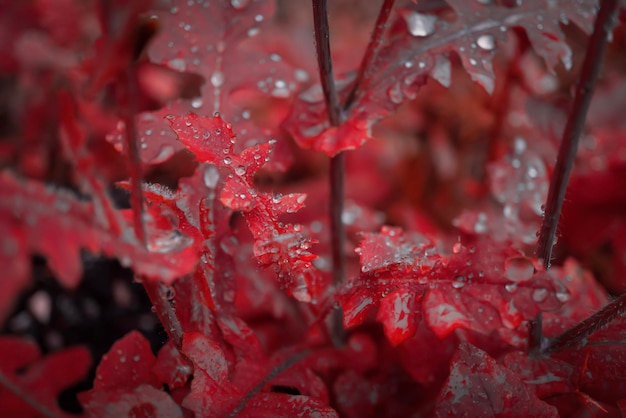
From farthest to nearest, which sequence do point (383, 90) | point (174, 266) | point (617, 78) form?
1. point (617, 78)
2. point (383, 90)
3. point (174, 266)

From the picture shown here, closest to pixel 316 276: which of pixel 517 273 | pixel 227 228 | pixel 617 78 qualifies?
pixel 227 228

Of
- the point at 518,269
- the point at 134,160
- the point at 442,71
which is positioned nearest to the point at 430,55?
the point at 442,71

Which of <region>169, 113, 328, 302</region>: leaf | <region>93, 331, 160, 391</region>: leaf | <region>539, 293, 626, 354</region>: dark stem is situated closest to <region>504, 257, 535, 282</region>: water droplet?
<region>539, 293, 626, 354</region>: dark stem

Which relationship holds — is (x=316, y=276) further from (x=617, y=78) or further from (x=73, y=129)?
(x=617, y=78)

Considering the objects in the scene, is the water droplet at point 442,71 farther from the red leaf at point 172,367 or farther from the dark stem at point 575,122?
the red leaf at point 172,367

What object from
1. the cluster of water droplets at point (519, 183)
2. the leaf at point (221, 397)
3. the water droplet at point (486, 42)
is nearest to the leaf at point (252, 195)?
the leaf at point (221, 397)
